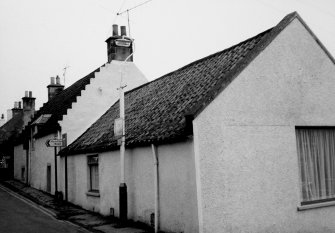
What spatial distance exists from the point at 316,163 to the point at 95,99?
1296cm

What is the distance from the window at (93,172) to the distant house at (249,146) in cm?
358

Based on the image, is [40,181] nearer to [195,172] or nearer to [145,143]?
[145,143]

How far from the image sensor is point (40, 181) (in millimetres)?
24109

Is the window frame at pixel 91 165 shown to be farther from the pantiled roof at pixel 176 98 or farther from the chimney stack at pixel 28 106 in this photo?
the chimney stack at pixel 28 106

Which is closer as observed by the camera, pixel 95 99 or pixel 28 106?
pixel 95 99

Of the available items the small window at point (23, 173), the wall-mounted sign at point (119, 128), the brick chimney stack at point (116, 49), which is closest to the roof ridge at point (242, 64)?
the wall-mounted sign at point (119, 128)

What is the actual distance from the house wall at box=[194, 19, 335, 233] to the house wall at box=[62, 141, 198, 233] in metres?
0.59

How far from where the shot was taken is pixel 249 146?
9586 mm

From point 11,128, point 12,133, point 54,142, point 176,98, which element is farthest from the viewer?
point 11,128

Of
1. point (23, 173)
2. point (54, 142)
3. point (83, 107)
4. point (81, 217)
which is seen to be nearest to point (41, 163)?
point (83, 107)

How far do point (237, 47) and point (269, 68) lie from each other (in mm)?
2515

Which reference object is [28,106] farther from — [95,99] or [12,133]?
[95,99]

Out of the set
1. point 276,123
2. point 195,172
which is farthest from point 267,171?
point 195,172

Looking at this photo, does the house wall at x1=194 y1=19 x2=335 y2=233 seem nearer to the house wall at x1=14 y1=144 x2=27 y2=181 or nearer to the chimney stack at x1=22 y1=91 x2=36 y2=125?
the house wall at x1=14 y1=144 x2=27 y2=181
